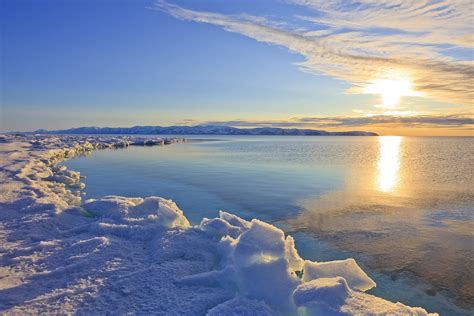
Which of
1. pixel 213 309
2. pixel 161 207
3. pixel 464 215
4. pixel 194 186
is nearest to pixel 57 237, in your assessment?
pixel 161 207

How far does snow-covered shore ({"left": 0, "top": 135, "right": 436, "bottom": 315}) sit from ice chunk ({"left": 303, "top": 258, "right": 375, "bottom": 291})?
0.7 inches

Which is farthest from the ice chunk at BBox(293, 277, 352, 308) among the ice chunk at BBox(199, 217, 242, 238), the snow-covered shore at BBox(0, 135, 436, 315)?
the ice chunk at BBox(199, 217, 242, 238)

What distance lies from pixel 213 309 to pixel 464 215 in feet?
38.5

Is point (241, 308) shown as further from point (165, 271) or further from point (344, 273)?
point (344, 273)

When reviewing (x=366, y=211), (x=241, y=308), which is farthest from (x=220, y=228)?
(x=366, y=211)

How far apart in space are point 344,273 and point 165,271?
11.0ft

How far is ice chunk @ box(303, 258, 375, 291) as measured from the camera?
6066 mm

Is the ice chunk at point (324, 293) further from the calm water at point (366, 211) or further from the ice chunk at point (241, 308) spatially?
the calm water at point (366, 211)

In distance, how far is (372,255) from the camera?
8.52 m

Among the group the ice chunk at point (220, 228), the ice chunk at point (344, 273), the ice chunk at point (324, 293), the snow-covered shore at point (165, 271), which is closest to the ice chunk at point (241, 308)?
the snow-covered shore at point (165, 271)

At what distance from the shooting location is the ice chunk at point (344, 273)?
6066 millimetres

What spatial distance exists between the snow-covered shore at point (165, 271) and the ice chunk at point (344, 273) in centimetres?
2

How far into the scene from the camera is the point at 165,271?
6238mm

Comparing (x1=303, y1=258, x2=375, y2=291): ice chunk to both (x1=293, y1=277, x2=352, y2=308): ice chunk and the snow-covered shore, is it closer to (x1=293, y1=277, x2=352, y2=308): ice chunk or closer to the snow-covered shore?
the snow-covered shore
